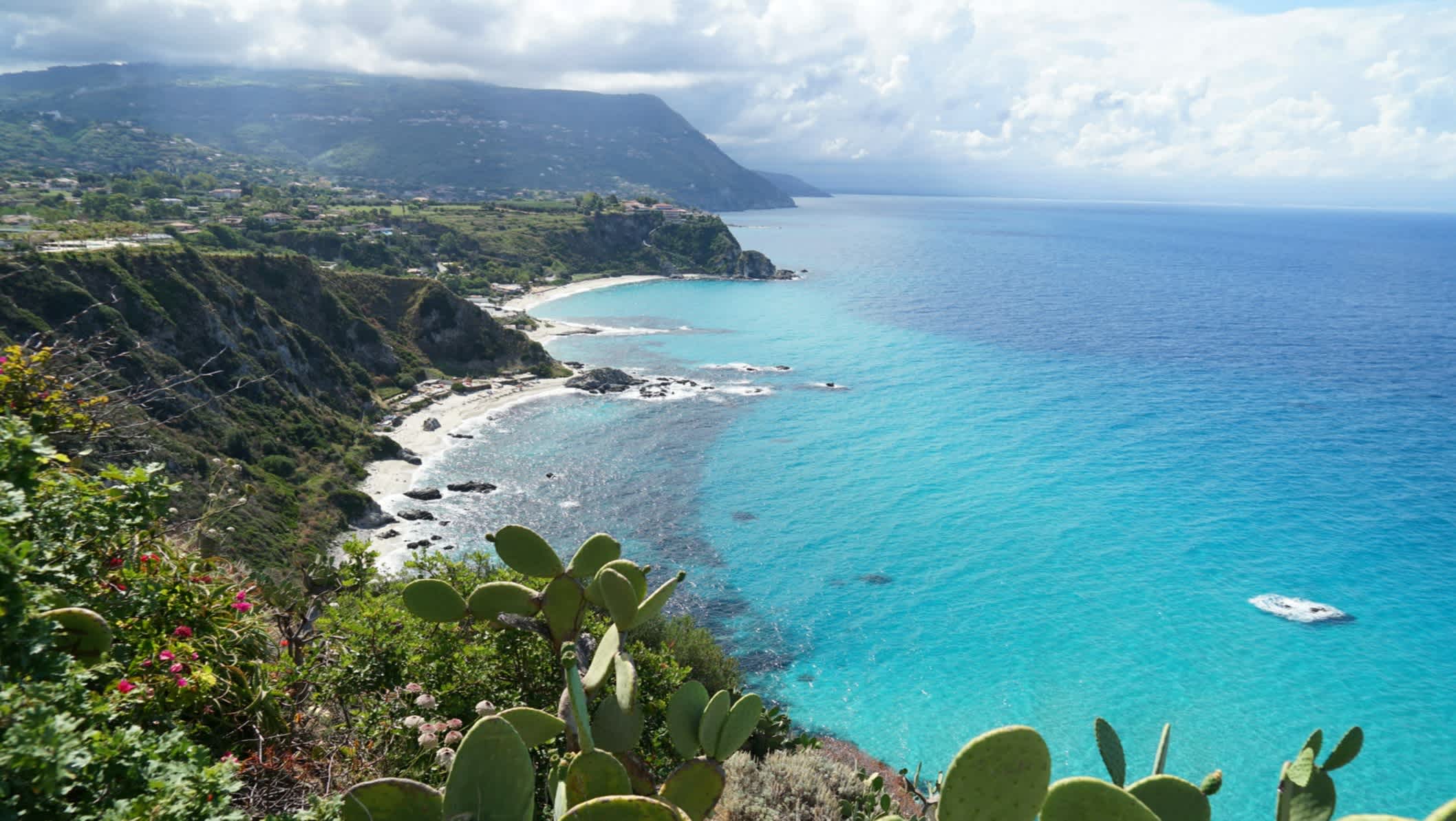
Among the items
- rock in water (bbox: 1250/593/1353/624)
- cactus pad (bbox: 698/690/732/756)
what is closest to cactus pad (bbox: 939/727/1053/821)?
cactus pad (bbox: 698/690/732/756)

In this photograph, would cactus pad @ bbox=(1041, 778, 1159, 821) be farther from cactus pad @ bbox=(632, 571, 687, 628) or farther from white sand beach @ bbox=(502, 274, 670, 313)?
white sand beach @ bbox=(502, 274, 670, 313)

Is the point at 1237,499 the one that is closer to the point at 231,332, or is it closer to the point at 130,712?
the point at 130,712

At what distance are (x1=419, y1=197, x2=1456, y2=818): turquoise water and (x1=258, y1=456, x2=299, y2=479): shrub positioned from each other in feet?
28.7

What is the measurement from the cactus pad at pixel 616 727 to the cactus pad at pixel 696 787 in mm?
390

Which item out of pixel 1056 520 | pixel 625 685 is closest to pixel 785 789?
pixel 625 685

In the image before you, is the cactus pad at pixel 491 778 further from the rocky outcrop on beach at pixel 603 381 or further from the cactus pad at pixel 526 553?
the rocky outcrop on beach at pixel 603 381

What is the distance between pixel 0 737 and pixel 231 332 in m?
58.0

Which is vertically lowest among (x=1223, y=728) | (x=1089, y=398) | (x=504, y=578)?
(x=1223, y=728)

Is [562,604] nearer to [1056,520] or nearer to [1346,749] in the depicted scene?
[1346,749]

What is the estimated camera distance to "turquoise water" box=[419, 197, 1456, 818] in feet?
90.6

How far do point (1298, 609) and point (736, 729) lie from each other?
40.4 metres

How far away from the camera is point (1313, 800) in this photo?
3.57 m

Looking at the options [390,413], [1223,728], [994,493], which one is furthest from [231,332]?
[1223,728]

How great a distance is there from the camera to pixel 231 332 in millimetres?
51188
